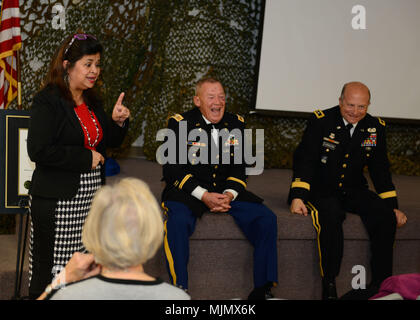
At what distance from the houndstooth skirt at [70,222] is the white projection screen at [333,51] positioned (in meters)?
3.18

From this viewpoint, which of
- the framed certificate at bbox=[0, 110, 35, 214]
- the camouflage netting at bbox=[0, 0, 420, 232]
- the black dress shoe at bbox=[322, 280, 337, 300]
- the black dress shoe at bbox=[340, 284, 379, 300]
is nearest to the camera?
the black dress shoe at bbox=[340, 284, 379, 300]

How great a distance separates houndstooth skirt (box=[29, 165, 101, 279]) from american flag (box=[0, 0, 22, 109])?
1.16m

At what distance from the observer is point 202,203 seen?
2.79 m

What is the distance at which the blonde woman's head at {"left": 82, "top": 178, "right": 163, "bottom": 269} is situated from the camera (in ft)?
3.71

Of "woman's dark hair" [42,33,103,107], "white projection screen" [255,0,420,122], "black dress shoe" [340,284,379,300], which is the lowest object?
"black dress shoe" [340,284,379,300]

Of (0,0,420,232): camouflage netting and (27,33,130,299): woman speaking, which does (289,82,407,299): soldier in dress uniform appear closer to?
(27,33,130,299): woman speaking

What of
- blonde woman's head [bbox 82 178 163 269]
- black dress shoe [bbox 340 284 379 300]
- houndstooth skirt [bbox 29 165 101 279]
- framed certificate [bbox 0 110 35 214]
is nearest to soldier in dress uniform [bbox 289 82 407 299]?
black dress shoe [bbox 340 284 379 300]

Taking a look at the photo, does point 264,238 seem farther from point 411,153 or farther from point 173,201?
point 411,153

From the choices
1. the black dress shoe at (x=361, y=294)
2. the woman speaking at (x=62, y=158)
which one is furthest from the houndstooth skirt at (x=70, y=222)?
the black dress shoe at (x=361, y=294)

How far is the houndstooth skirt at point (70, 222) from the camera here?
222 cm

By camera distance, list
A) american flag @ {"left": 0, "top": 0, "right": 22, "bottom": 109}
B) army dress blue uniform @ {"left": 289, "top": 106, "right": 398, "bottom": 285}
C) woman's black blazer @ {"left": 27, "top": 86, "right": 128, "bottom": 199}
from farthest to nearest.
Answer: american flag @ {"left": 0, "top": 0, "right": 22, "bottom": 109}, army dress blue uniform @ {"left": 289, "top": 106, "right": 398, "bottom": 285}, woman's black blazer @ {"left": 27, "top": 86, "right": 128, "bottom": 199}

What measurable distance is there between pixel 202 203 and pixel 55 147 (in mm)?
927

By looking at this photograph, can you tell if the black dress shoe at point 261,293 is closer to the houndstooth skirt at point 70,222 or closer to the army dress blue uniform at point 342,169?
the army dress blue uniform at point 342,169

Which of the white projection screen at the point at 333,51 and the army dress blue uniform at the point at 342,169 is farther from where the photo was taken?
the white projection screen at the point at 333,51
